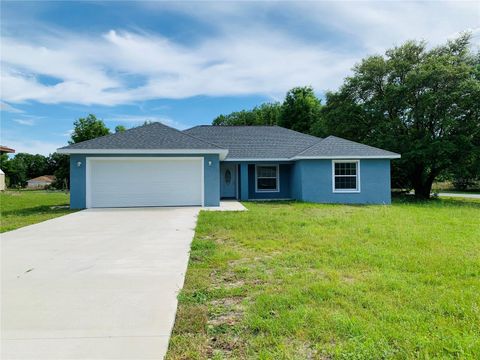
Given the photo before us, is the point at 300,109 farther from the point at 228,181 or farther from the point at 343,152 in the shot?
the point at 343,152

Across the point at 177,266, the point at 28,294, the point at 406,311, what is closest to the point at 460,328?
the point at 406,311

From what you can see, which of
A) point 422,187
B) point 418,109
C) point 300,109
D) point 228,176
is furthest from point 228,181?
point 300,109

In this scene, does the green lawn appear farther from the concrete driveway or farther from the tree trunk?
the tree trunk

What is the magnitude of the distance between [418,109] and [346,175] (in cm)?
753

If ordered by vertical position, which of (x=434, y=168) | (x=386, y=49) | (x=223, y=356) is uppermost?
(x=386, y=49)

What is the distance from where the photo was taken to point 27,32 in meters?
11.7

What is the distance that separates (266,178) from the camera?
1905 cm

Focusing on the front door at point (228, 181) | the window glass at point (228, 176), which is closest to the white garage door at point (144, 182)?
the front door at point (228, 181)

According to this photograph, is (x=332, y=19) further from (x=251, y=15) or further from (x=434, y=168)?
(x=434, y=168)

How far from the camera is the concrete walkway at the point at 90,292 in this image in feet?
9.39

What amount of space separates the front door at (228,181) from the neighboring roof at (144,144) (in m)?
4.95

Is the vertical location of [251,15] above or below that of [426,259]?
above

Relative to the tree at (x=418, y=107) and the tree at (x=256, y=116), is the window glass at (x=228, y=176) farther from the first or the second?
the tree at (x=256, y=116)

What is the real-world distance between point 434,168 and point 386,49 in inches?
342
